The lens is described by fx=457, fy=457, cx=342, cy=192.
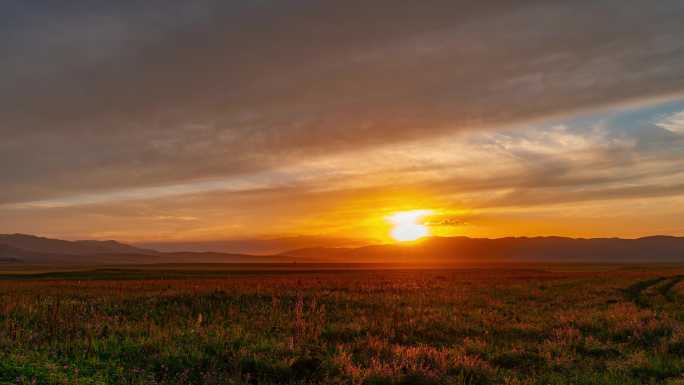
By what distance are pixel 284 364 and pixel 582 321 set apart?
1168 centimetres

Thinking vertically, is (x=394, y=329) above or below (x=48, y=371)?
below

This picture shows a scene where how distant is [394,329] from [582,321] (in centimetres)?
714

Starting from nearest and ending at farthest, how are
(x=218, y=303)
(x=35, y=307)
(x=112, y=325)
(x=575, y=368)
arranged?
(x=575, y=368) < (x=112, y=325) < (x=35, y=307) < (x=218, y=303)

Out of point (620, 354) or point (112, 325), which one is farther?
Answer: point (112, 325)

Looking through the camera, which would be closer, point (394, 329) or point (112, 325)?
point (112, 325)

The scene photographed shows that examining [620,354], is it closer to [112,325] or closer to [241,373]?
[241,373]

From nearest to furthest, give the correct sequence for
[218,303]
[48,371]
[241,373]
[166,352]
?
[48,371], [241,373], [166,352], [218,303]

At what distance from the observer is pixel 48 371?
696 cm

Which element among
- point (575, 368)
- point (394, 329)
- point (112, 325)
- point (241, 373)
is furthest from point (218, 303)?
point (575, 368)

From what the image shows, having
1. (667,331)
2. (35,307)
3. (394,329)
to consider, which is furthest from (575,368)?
(35,307)

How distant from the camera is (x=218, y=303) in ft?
56.2

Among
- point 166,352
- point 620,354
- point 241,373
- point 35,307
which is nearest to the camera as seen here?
point 241,373

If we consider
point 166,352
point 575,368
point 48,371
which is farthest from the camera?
point 575,368

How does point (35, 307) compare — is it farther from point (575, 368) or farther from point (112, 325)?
point (575, 368)
